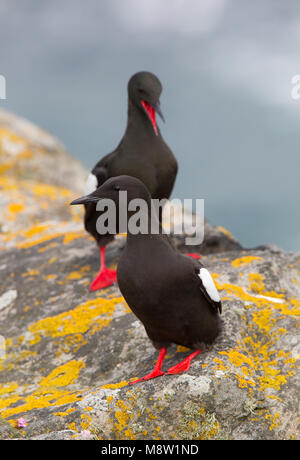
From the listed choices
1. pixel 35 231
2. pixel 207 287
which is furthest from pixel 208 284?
pixel 35 231

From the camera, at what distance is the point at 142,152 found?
8641 mm

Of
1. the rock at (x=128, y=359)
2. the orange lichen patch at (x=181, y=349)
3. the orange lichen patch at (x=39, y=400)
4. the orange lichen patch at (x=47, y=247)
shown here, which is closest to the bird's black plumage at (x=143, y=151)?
the rock at (x=128, y=359)

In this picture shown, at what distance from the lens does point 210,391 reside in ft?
16.6

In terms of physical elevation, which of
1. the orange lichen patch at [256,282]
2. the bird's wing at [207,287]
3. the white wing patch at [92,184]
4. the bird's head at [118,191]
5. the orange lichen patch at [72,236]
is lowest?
the orange lichen patch at [72,236]

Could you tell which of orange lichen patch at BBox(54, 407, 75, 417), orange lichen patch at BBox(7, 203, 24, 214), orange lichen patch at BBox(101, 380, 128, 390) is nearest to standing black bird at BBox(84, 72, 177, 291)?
orange lichen patch at BBox(101, 380, 128, 390)

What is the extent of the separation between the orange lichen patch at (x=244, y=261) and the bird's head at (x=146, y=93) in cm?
238

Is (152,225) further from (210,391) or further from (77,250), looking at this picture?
(77,250)

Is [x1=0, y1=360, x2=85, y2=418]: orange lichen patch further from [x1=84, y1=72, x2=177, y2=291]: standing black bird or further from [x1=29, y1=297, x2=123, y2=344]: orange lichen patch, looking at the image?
[x1=84, y1=72, x2=177, y2=291]: standing black bird

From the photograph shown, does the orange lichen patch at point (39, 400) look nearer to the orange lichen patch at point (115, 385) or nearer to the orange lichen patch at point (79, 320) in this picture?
the orange lichen patch at point (115, 385)

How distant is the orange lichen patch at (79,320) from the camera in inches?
299

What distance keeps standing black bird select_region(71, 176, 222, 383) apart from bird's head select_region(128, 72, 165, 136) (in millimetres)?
2893

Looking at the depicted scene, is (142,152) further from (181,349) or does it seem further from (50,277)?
(181,349)

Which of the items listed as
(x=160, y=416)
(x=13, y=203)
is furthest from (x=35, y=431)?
(x=13, y=203)

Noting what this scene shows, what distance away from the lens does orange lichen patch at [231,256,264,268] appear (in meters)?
8.27
